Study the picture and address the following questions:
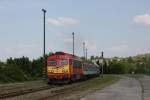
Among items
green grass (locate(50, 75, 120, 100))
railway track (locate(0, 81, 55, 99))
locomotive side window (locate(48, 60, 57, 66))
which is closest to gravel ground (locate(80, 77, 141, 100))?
green grass (locate(50, 75, 120, 100))

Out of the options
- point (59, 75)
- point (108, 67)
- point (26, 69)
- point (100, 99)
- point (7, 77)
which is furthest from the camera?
point (108, 67)

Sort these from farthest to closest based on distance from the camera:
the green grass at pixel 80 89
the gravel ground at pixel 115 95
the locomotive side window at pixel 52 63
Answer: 1. the locomotive side window at pixel 52 63
2. the green grass at pixel 80 89
3. the gravel ground at pixel 115 95

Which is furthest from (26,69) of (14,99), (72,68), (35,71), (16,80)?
(14,99)

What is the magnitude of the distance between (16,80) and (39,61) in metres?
15.0

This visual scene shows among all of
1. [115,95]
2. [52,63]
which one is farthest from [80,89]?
[52,63]

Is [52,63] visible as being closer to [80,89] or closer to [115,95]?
[80,89]

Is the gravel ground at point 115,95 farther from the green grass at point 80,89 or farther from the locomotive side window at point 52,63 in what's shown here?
the locomotive side window at point 52,63

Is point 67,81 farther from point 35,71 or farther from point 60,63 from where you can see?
point 35,71

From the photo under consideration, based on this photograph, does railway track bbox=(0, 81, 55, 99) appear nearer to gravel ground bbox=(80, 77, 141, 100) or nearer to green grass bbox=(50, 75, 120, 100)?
green grass bbox=(50, 75, 120, 100)

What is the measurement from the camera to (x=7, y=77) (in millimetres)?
51750

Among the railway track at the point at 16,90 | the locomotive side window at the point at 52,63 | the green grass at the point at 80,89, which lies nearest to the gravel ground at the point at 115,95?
the green grass at the point at 80,89

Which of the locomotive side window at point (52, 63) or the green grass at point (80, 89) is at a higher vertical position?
the locomotive side window at point (52, 63)

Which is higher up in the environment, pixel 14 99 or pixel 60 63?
pixel 60 63

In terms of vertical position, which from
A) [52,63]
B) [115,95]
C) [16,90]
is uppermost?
[52,63]
